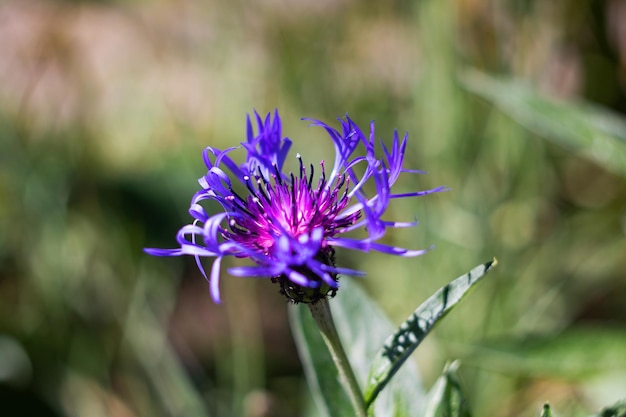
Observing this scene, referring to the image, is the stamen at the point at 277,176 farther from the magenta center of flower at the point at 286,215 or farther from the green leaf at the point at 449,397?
the green leaf at the point at 449,397

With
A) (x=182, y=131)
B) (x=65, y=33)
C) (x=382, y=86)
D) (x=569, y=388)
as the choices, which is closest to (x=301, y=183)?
(x=569, y=388)

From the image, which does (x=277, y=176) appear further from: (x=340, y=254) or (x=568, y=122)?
(x=340, y=254)

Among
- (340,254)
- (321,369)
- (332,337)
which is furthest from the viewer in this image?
(340,254)

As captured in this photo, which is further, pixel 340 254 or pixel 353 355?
pixel 340 254

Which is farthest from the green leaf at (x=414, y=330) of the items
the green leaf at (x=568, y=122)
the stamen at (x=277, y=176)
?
the green leaf at (x=568, y=122)

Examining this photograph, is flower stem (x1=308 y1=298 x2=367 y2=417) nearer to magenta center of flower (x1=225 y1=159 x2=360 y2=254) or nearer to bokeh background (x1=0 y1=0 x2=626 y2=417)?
magenta center of flower (x1=225 y1=159 x2=360 y2=254)

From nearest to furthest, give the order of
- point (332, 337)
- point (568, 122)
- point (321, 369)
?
1. point (332, 337)
2. point (321, 369)
3. point (568, 122)

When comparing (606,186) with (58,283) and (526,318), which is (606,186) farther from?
(58,283)

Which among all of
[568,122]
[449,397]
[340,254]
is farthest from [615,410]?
[340,254]
